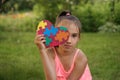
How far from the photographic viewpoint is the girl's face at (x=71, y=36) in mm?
2785

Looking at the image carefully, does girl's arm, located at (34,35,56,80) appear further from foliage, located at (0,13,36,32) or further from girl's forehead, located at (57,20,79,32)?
foliage, located at (0,13,36,32)

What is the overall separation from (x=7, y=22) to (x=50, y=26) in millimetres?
9959

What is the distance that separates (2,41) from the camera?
8.38 m

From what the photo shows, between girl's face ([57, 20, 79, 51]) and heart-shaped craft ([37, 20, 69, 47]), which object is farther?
girl's face ([57, 20, 79, 51])

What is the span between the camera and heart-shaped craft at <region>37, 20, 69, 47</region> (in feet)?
8.79

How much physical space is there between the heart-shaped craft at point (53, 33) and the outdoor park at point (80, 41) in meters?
2.11

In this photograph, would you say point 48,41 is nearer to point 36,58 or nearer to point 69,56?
point 69,56

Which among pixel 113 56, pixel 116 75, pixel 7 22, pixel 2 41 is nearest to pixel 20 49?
pixel 2 41

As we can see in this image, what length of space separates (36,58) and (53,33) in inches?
142

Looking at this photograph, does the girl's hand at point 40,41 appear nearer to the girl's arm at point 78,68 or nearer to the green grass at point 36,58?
the girl's arm at point 78,68

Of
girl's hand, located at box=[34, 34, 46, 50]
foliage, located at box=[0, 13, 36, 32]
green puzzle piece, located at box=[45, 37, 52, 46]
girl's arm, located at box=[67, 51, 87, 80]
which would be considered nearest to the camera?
girl's hand, located at box=[34, 34, 46, 50]

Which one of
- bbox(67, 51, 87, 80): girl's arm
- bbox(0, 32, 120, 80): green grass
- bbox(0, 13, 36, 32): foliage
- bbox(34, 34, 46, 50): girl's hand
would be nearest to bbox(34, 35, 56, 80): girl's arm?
bbox(34, 34, 46, 50): girl's hand

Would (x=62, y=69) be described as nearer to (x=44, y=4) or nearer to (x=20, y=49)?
(x=20, y=49)

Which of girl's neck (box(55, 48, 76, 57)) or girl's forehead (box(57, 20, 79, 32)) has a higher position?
girl's forehead (box(57, 20, 79, 32))
